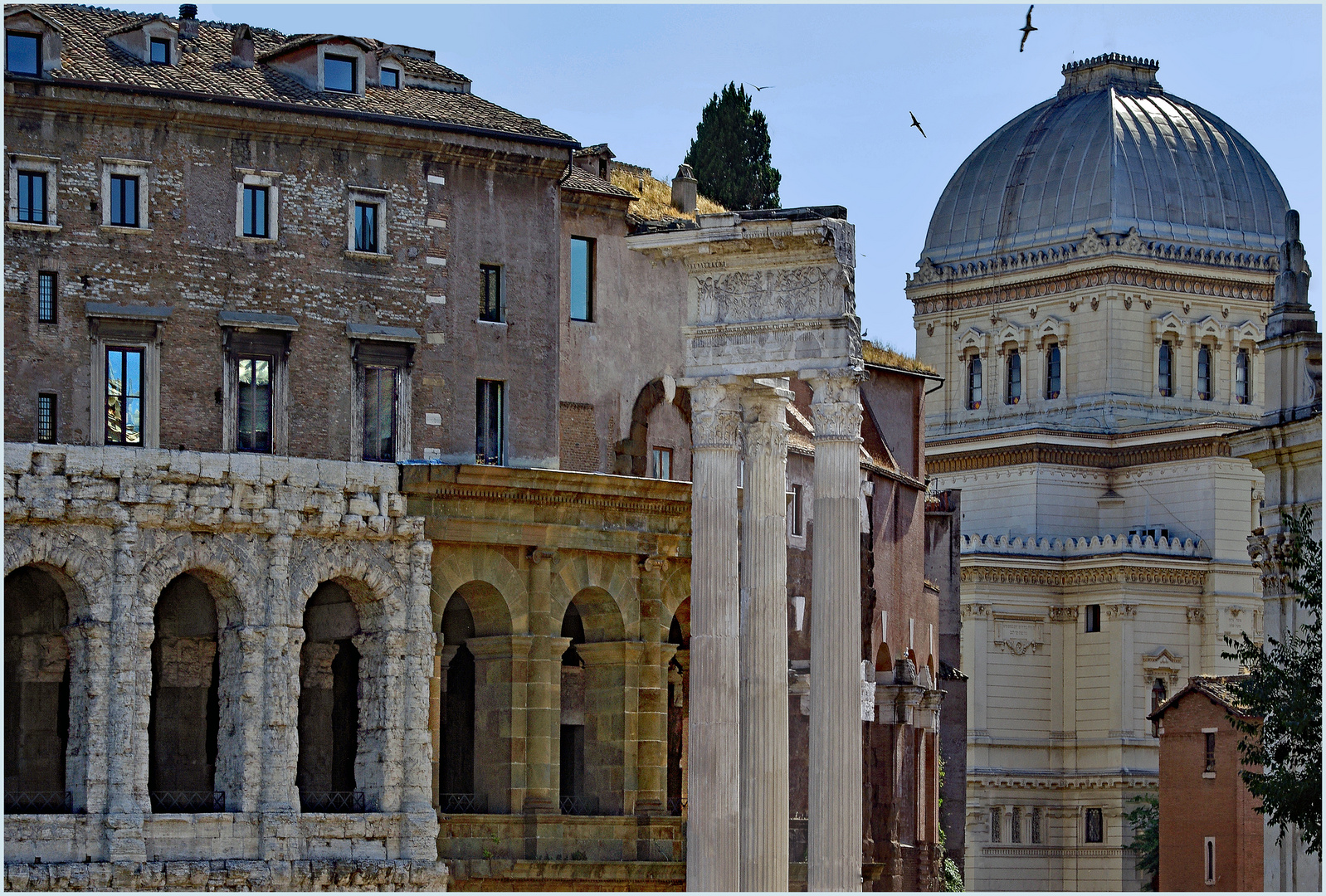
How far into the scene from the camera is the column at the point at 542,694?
56406mm

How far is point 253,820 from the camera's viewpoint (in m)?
53.1

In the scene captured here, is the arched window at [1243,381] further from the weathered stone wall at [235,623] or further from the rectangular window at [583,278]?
the weathered stone wall at [235,623]

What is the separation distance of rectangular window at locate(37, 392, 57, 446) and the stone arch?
11369mm

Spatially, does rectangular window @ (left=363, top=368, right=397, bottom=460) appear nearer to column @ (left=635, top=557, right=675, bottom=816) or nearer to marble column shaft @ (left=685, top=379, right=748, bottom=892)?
column @ (left=635, top=557, right=675, bottom=816)

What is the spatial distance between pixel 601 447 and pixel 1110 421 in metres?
49.3

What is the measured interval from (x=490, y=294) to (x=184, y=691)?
30.5ft

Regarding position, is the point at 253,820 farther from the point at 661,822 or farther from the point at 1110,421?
the point at 1110,421

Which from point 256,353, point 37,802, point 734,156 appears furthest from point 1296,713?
point 734,156

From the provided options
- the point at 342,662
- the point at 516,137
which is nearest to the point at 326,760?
the point at 342,662

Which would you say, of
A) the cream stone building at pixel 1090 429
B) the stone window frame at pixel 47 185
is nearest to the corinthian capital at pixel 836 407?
the stone window frame at pixel 47 185

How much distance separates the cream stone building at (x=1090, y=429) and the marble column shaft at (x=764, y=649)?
178ft

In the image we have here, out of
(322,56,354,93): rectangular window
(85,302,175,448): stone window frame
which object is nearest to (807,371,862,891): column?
(85,302,175,448): stone window frame

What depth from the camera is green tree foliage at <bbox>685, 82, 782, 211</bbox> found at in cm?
7975

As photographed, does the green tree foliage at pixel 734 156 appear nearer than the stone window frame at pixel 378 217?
No
